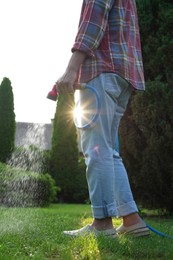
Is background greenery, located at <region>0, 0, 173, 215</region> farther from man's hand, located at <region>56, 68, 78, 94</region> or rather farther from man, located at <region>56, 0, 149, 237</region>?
man's hand, located at <region>56, 68, 78, 94</region>

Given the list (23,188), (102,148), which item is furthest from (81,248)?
(23,188)

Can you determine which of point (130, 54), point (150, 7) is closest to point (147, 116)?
point (150, 7)

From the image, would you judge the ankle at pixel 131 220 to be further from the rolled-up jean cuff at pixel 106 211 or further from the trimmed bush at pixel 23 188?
the trimmed bush at pixel 23 188

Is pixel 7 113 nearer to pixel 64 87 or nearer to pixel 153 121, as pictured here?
pixel 153 121

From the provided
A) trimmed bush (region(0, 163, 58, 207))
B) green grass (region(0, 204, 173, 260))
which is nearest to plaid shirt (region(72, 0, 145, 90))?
green grass (region(0, 204, 173, 260))

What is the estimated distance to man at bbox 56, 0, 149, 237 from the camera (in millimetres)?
2729

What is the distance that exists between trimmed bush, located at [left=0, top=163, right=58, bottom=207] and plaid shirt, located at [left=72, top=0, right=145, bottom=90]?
655cm

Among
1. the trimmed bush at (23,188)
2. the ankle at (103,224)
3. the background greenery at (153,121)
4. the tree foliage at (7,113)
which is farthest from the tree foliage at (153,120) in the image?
the tree foliage at (7,113)

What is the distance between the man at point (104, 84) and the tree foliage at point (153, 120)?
3.05 metres

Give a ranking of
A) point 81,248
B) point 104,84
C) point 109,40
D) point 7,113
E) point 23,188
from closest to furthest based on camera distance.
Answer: point 81,248, point 104,84, point 109,40, point 23,188, point 7,113

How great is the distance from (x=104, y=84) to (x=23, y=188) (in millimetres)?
8577

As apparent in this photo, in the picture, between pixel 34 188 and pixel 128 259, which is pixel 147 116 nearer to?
pixel 128 259

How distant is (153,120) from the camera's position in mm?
6043

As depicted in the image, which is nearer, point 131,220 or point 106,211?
point 106,211
